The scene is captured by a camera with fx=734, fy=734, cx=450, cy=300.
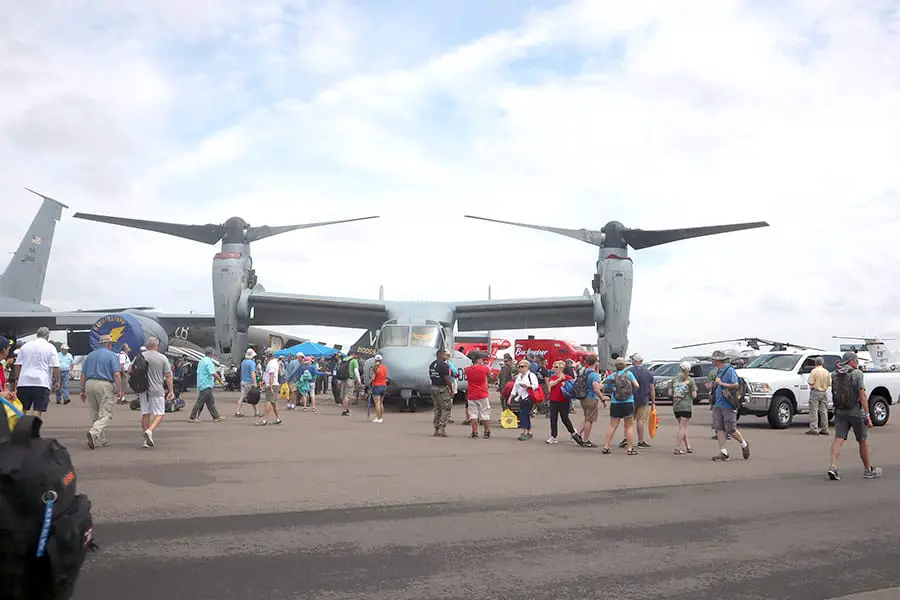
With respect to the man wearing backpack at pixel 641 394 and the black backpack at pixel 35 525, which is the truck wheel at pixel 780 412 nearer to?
the man wearing backpack at pixel 641 394

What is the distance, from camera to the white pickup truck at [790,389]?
53.4 ft

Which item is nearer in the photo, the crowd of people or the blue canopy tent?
the crowd of people

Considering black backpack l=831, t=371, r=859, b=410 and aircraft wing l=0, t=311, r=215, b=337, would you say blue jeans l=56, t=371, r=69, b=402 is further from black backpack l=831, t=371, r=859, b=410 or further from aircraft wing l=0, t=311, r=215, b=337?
black backpack l=831, t=371, r=859, b=410

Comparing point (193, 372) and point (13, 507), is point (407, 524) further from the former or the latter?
point (193, 372)

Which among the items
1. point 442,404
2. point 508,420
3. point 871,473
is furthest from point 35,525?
point 508,420

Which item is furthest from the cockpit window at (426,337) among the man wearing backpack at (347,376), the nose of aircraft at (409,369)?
the man wearing backpack at (347,376)

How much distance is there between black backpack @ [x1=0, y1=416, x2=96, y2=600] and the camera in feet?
7.70

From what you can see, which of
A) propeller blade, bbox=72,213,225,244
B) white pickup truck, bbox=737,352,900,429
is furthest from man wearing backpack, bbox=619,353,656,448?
propeller blade, bbox=72,213,225,244

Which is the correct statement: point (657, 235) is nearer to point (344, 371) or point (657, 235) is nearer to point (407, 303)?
point (407, 303)

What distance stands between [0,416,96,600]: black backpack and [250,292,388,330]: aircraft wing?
2335cm

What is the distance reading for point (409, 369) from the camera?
19.4 metres

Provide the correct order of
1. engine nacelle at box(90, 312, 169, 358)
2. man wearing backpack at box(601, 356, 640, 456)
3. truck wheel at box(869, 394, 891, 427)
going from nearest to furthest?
1. man wearing backpack at box(601, 356, 640, 456)
2. truck wheel at box(869, 394, 891, 427)
3. engine nacelle at box(90, 312, 169, 358)

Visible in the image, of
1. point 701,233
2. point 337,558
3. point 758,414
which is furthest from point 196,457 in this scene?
point 701,233

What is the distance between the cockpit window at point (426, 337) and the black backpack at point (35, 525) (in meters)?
18.1
